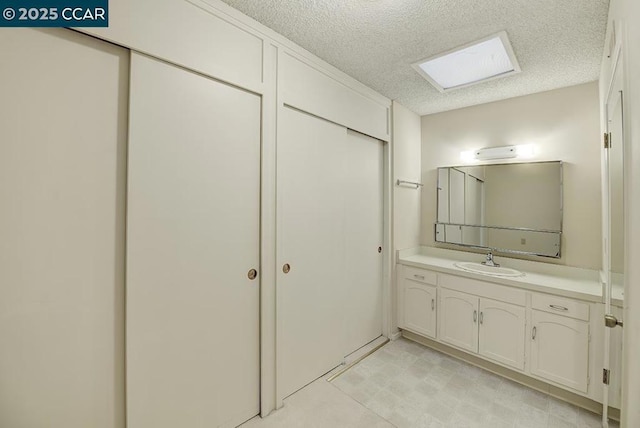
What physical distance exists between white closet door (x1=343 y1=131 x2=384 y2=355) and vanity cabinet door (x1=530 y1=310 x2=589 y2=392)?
1288mm

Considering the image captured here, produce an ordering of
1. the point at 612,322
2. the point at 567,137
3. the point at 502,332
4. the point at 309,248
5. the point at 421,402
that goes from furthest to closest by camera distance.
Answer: the point at 567,137 → the point at 502,332 → the point at 309,248 → the point at 421,402 → the point at 612,322

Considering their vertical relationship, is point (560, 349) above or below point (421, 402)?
above

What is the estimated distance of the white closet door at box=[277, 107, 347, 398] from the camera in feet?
6.03

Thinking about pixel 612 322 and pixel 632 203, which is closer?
pixel 632 203

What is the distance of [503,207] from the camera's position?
2.65 metres

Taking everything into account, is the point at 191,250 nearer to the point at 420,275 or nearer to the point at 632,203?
the point at 632,203

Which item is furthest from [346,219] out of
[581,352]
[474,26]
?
[581,352]

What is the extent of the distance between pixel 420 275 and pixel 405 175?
109 cm

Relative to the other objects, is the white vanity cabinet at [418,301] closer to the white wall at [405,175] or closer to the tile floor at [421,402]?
the white wall at [405,175]

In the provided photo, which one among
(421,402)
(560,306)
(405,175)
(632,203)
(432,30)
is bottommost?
(421,402)

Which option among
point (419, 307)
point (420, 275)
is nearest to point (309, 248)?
point (420, 275)

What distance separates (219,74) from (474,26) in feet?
5.04

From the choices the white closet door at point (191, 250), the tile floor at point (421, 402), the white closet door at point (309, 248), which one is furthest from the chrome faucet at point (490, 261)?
the white closet door at point (191, 250)

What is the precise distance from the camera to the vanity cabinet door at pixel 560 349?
1.83 m
